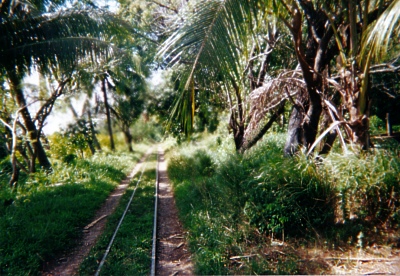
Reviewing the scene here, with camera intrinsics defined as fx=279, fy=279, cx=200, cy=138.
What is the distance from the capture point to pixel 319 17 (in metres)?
5.39

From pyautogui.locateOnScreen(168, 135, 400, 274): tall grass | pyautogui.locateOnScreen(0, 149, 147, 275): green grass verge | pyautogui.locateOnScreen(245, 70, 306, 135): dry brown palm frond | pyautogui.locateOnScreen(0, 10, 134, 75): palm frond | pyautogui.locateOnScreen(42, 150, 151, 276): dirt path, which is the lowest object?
pyautogui.locateOnScreen(42, 150, 151, 276): dirt path

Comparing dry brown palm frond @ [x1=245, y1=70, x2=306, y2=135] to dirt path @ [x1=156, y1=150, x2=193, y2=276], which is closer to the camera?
dirt path @ [x1=156, y1=150, x2=193, y2=276]

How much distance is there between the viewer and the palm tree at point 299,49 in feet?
9.48

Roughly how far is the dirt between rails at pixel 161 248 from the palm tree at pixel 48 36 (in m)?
3.92

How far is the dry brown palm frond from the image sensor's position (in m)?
5.43

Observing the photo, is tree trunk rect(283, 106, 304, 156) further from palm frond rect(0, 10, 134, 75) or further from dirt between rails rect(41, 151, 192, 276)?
palm frond rect(0, 10, 134, 75)

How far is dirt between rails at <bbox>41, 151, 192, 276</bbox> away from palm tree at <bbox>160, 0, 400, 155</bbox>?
304cm

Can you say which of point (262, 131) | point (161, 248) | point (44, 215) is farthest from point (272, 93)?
point (44, 215)

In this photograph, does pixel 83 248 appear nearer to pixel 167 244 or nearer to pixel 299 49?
pixel 167 244

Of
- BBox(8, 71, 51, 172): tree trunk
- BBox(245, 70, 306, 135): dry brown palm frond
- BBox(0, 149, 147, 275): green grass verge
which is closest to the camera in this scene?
BBox(0, 149, 147, 275): green grass verge

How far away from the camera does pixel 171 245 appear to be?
5742 millimetres

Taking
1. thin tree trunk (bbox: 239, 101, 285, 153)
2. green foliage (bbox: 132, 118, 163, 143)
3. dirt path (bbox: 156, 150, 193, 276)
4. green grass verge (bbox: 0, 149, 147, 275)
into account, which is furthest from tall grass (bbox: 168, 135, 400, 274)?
green foliage (bbox: 132, 118, 163, 143)

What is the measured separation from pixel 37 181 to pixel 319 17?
982 centimetres

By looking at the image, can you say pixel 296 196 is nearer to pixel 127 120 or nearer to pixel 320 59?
pixel 320 59
